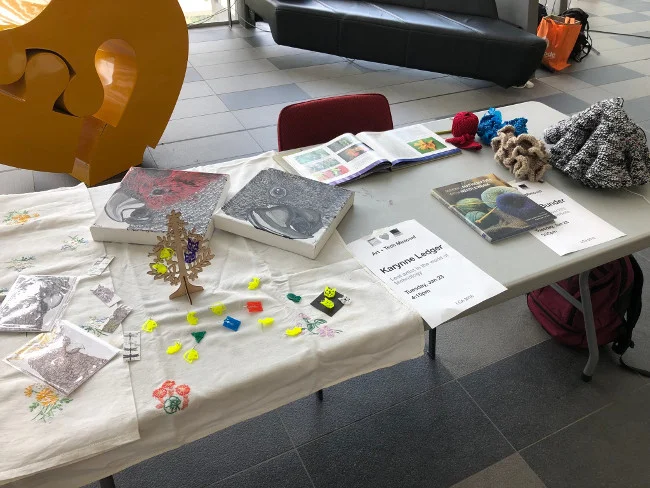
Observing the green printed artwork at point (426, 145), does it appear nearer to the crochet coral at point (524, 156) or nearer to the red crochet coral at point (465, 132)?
the red crochet coral at point (465, 132)

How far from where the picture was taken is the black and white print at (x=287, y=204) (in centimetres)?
121

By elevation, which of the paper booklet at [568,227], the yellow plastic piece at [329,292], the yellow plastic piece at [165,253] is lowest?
the paper booklet at [568,227]

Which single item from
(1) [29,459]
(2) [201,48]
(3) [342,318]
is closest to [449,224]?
(3) [342,318]

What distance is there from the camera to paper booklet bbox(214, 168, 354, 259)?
118 cm

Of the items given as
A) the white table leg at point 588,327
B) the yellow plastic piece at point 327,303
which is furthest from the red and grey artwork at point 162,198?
the white table leg at point 588,327

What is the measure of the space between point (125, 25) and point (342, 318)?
2.05 m

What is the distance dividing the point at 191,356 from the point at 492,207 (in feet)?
2.70

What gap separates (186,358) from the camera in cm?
94

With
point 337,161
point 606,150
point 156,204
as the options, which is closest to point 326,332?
point 156,204

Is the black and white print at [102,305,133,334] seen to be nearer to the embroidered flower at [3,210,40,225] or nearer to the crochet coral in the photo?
the embroidered flower at [3,210,40,225]

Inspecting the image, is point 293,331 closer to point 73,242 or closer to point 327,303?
point 327,303

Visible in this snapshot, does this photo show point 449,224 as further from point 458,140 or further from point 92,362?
point 92,362

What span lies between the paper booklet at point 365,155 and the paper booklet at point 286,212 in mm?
116

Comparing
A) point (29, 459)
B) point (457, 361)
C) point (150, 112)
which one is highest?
point (29, 459)
